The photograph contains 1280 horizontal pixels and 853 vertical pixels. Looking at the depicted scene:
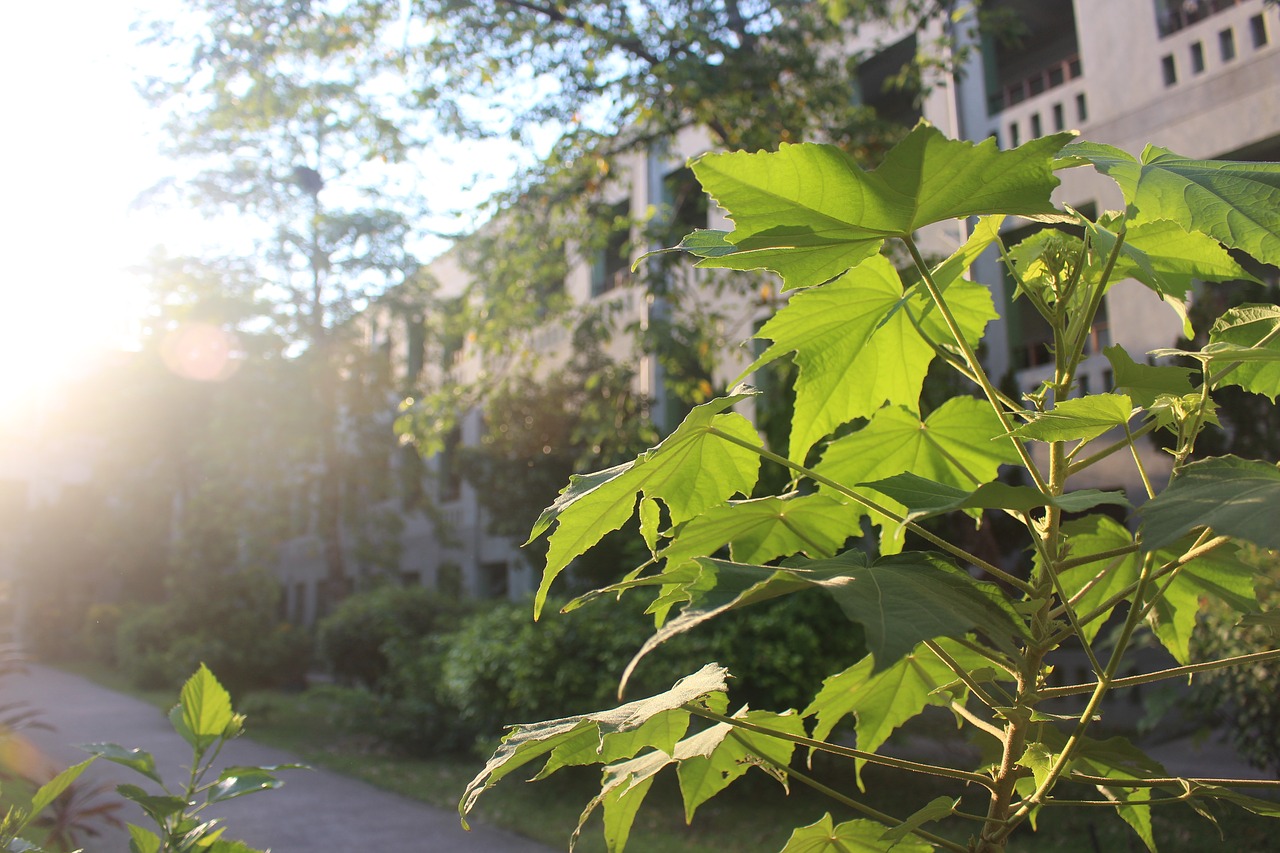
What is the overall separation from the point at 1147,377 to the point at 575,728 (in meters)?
0.76

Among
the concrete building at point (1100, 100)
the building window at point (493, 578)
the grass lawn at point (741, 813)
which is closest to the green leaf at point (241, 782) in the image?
the grass lawn at point (741, 813)

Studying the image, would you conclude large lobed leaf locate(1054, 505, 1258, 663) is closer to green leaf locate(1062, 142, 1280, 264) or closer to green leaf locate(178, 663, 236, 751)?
green leaf locate(1062, 142, 1280, 264)

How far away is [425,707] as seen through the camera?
31.9ft

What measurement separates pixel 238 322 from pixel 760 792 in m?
16.6

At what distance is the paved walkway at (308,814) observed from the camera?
6.30m

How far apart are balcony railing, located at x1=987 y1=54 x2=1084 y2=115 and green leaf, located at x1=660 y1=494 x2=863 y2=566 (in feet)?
32.3

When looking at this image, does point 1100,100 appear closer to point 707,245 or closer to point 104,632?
point 707,245

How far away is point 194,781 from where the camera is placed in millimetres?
1550

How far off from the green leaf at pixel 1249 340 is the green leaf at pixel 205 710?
5.05ft

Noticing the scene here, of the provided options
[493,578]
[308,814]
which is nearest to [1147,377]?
[308,814]

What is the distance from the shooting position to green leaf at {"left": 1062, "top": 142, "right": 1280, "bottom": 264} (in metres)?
0.79

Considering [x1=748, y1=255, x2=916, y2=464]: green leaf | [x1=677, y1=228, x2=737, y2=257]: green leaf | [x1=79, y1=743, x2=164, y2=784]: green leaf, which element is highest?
[x1=677, y1=228, x2=737, y2=257]: green leaf

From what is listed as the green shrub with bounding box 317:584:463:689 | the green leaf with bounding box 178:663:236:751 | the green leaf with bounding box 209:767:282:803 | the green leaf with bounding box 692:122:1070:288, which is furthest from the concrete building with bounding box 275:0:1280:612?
the green leaf with bounding box 692:122:1070:288

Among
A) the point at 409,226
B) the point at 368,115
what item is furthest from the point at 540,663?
the point at 409,226
